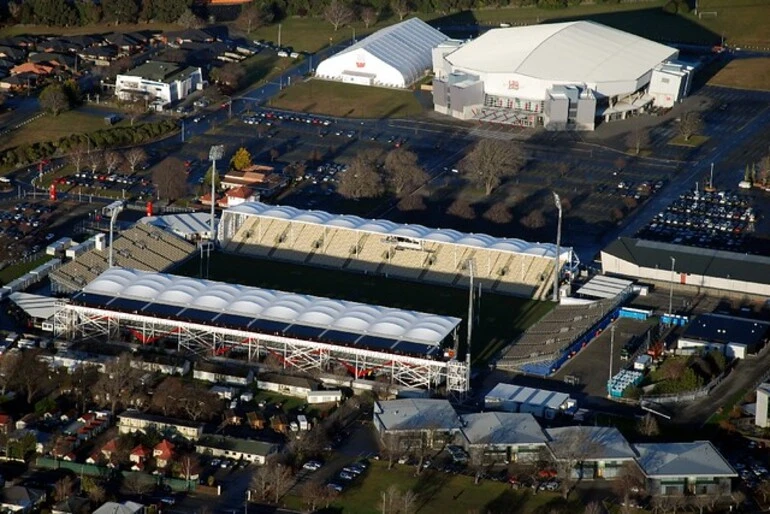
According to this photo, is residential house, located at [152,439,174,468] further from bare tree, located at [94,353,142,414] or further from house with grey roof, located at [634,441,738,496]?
house with grey roof, located at [634,441,738,496]

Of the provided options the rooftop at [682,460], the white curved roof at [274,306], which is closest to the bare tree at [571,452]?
the rooftop at [682,460]

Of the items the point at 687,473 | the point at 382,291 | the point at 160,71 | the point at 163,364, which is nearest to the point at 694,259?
the point at 382,291

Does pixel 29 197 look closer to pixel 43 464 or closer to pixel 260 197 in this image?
pixel 260 197

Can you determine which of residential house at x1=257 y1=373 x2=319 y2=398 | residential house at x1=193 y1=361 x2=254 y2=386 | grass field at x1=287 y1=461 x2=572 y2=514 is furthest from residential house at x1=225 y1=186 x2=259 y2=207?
grass field at x1=287 y1=461 x2=572 y2=514

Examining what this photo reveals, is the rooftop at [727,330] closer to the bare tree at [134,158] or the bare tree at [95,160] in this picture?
the bare tree at [134,158]

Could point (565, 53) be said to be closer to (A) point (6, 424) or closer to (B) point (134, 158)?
(B) point (134, 158)

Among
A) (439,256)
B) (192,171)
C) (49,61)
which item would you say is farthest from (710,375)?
(49,61)
